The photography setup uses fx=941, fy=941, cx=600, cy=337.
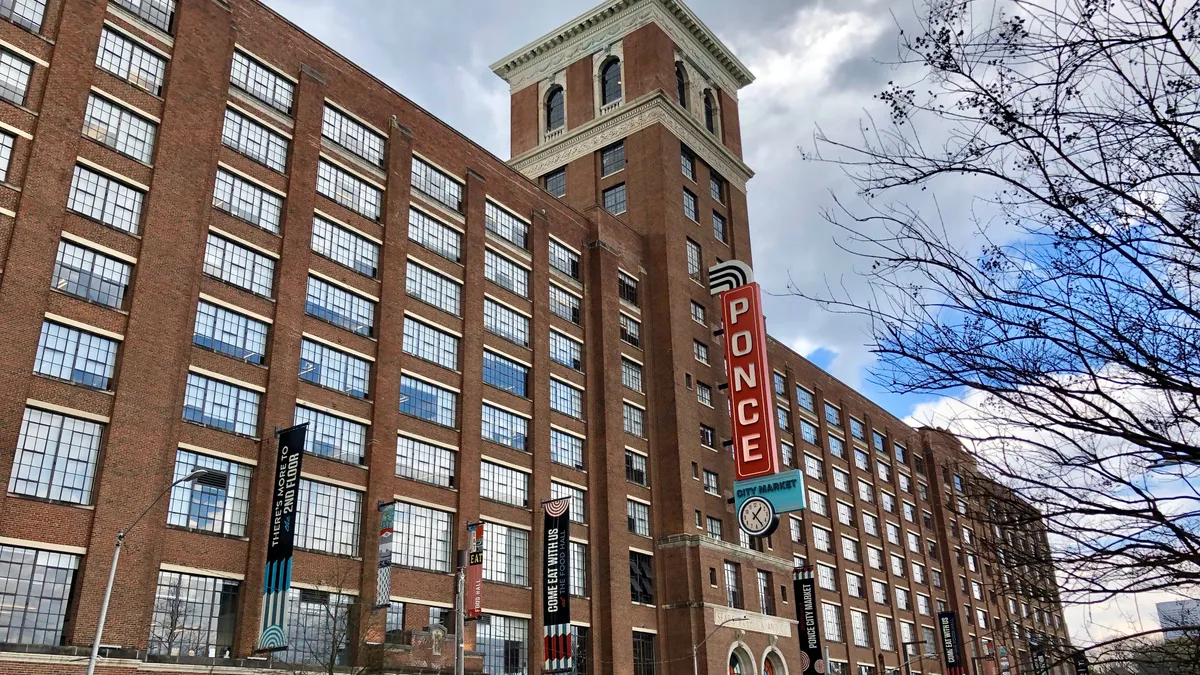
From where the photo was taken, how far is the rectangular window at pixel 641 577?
55719mm

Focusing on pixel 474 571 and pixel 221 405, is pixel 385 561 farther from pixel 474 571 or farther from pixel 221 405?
pixel 221 405

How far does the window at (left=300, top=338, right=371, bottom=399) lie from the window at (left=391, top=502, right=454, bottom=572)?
228 inches

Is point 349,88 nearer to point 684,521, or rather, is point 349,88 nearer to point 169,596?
point 169,596

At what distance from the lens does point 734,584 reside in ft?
203

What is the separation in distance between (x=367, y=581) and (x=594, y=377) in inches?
895

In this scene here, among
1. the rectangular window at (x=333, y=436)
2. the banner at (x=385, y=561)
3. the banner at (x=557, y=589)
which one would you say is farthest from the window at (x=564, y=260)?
the banner at (x=385, y=561)

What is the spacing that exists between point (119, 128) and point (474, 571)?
23.4 m

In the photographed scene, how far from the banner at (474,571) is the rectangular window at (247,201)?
52.9ft

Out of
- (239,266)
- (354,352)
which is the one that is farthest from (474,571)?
(239,266)

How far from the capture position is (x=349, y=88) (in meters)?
48.0

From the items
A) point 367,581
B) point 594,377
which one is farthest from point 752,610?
point 367,581

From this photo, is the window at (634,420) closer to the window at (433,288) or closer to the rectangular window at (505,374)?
the rectangular window at (505,374)

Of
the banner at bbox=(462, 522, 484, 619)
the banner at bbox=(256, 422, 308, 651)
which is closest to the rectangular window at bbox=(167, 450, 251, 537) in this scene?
the banner at bbox=(256, 422, 308, 651)

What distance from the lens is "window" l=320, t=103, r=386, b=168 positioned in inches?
1828
